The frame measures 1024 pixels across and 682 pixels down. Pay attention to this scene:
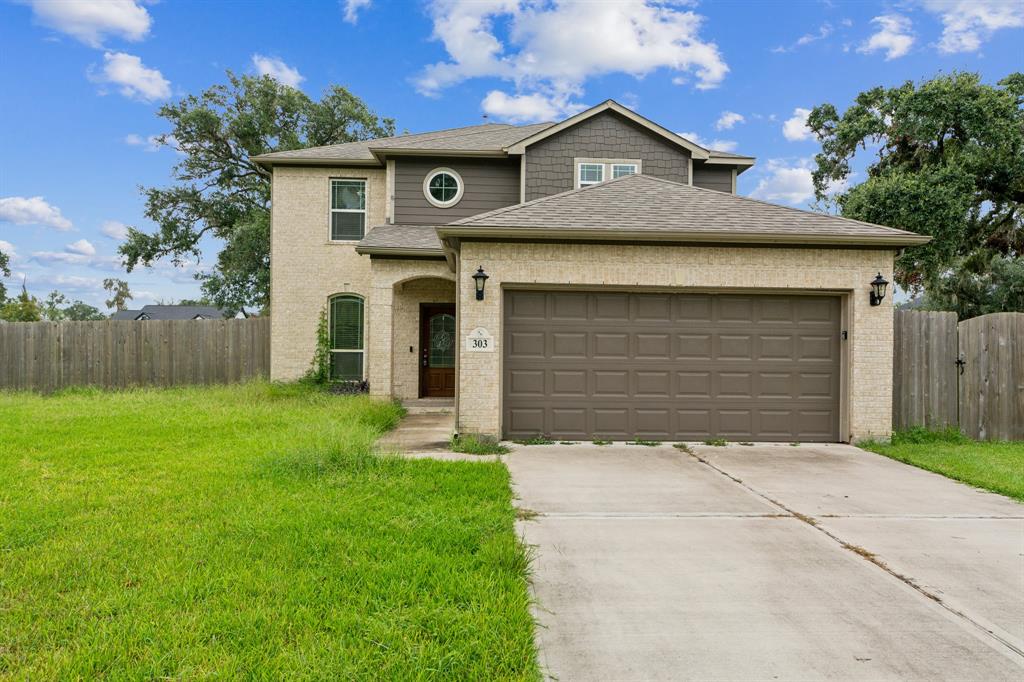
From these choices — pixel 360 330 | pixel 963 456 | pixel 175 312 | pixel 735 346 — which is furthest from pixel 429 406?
pixel 175 312

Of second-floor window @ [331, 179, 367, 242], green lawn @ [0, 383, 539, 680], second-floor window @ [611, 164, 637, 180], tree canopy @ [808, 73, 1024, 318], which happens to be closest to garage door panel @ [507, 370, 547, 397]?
green lawn @ [0, 383, 539, 680]

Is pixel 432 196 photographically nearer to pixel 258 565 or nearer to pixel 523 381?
pixel 523 381

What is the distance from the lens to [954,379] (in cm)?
894

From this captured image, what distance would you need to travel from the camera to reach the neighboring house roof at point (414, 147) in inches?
530

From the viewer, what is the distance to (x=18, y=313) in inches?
1790

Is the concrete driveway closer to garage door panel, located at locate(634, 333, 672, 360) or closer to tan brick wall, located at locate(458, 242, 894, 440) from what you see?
tan brick wall, located at locate(458, 242, 894, 440)

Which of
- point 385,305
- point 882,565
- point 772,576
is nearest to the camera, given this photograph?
point 772,576

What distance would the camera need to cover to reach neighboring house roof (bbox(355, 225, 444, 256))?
11742 millimetres

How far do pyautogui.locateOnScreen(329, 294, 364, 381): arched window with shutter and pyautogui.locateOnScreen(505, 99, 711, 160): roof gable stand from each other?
5.60 m

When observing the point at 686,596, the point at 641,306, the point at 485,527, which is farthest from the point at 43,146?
the point at 686,596

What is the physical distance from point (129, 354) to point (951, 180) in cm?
2284

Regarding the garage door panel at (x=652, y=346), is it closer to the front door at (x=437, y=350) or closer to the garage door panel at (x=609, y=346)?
the garage door panel at (x=609, y=346)

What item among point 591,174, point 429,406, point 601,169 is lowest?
point 429,406

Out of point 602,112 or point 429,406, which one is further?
point 602,112
